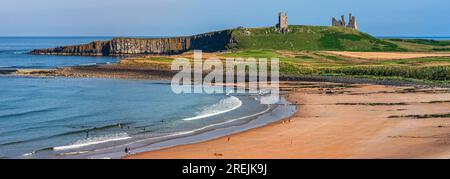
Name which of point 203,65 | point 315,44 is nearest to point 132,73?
point 203,65

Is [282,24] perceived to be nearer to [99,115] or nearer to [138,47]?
[138,47]

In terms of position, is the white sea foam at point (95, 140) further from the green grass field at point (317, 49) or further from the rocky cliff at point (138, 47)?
the rocky cliff at point (138, 47)

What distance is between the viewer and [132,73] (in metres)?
95.1

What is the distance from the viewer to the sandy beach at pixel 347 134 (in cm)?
2927

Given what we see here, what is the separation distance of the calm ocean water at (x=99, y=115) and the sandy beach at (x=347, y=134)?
13.4ft

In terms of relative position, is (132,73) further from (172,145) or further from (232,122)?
(172,145)

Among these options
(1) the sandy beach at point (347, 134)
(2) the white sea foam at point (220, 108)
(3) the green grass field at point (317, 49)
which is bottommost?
(2) the white sea foam at point (220, 108)

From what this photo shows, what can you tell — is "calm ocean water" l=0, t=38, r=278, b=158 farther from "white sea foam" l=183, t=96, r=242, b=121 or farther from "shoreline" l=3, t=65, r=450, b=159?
"shoreline" l=3, t=65, r=450, b=159

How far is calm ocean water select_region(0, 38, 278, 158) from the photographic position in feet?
111

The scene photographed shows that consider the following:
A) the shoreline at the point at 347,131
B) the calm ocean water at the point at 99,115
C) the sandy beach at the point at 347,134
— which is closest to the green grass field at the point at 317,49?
the shoreline at the point at 347,131

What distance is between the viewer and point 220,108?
51.7 metres

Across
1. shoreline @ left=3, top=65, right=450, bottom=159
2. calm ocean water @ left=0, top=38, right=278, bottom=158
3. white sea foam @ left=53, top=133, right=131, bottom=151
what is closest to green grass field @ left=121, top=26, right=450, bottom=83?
shoreline @ left=3, top=65, right=450, bottom=159

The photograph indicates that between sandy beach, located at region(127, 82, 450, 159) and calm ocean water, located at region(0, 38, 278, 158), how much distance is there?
4078mm

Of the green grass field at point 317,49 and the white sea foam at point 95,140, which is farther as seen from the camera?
the green grass field at point 317,49
